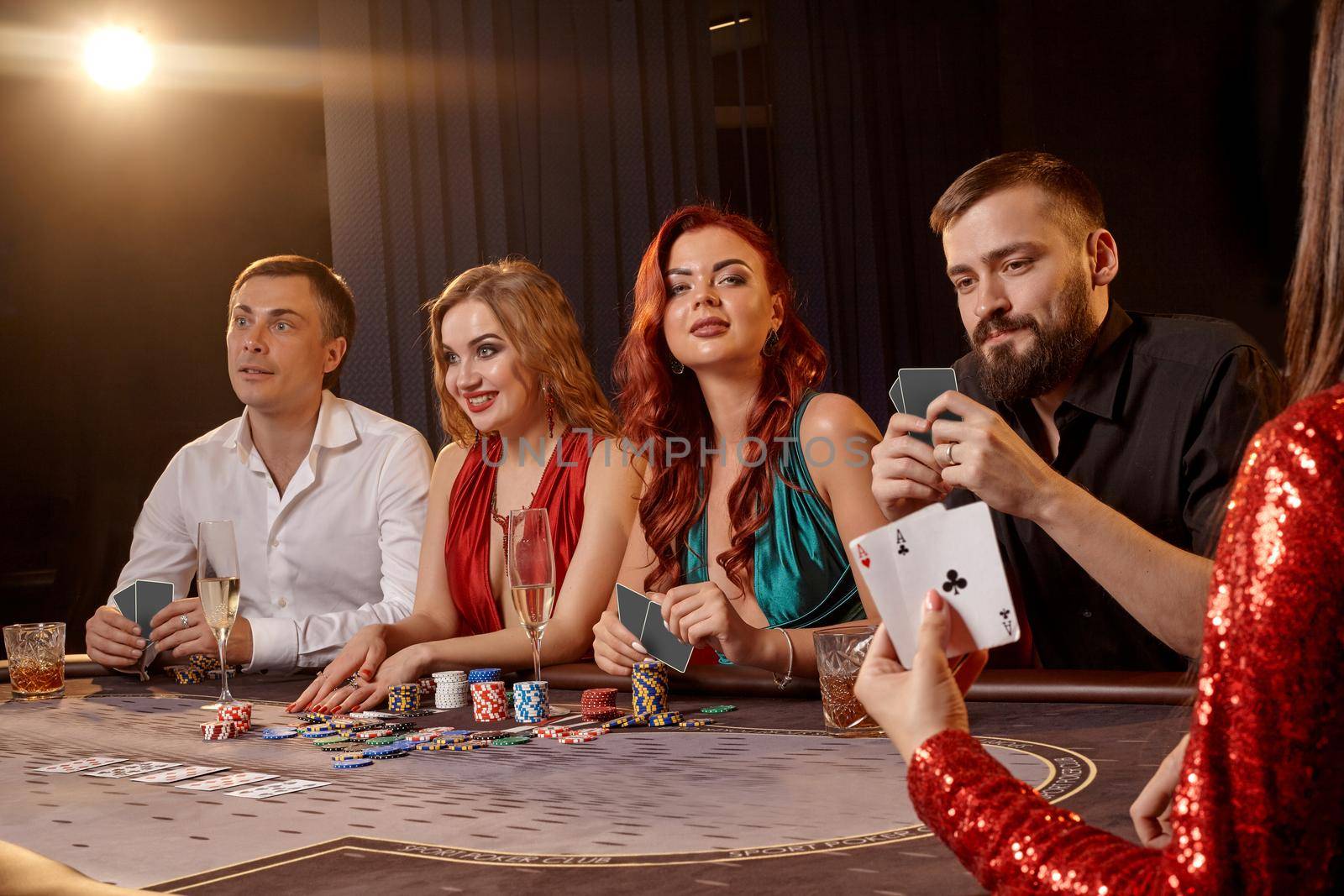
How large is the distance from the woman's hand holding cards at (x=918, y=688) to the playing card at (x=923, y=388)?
80 centimetres

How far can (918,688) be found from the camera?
0.84 m

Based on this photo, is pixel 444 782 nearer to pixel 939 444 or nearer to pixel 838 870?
pixel 838 870

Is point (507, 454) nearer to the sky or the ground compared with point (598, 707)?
nearer to the sky

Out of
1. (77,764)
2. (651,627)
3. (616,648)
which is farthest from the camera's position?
(616,648)

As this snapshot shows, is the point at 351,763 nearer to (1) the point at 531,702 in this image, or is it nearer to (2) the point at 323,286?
(1) the point at 531,702

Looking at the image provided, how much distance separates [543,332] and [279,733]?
133 cm

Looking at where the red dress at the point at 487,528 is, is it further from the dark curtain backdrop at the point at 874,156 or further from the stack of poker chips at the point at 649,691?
the dark curtain backdrop at the point at 874,156

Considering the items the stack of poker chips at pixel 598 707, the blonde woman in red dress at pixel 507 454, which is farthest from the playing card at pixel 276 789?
the blonde woman in red dress at pixel 507 454

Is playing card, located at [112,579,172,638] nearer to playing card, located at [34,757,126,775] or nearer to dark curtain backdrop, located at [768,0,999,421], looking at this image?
playing card, located at [34,757,126,775]

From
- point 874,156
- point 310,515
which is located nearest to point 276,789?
point 310,515

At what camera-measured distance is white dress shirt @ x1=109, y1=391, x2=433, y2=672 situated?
320cm

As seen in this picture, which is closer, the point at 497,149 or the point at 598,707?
the point at 598,707

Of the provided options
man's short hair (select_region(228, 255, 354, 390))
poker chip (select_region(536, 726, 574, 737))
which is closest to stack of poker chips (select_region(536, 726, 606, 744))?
poker chip (select_region(536, 726, 574, 737))

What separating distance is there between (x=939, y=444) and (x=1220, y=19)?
3.71 meters
